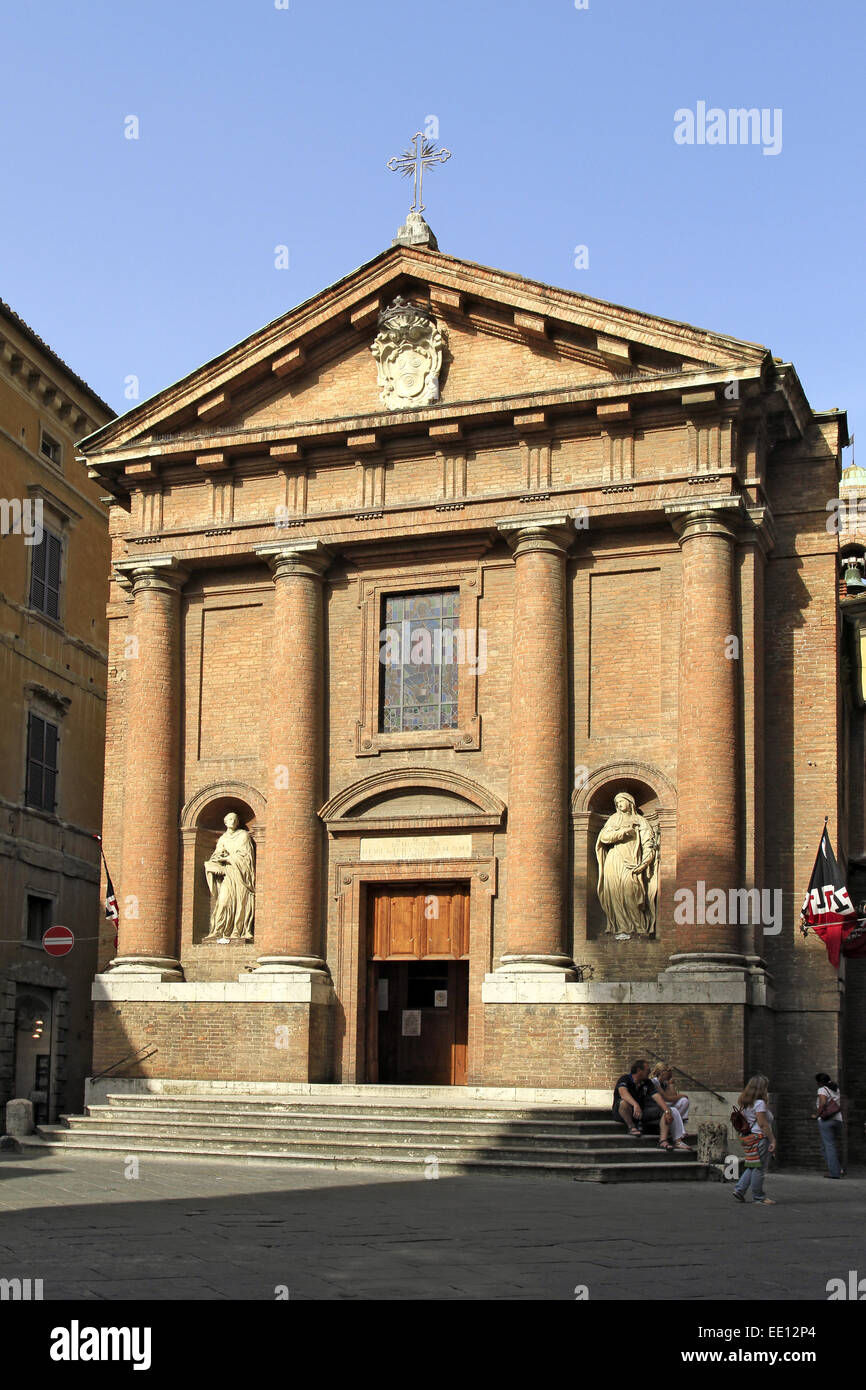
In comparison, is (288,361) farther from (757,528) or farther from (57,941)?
(57,941)

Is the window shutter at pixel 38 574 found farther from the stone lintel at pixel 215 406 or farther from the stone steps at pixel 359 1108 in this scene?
the stone steps at pixel 359 1108

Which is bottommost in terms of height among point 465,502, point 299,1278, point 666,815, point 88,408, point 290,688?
point 299,1278

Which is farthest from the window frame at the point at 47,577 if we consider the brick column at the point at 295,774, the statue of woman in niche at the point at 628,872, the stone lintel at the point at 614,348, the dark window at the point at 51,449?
the statue of woman in niche at the point at 628,872

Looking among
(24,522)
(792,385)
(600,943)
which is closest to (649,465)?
(792,385)

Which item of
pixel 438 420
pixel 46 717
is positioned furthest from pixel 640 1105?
pixel 46 717

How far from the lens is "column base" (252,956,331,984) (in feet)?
89.7

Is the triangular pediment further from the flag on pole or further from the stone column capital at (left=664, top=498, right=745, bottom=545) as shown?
the flag on pole

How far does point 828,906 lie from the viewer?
25.5 m

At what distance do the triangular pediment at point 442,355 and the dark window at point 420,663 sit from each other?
10.6 feet

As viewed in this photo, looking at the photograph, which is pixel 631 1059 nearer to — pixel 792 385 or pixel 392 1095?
pixel 392 1095

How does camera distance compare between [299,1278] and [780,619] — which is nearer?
[299,1278]

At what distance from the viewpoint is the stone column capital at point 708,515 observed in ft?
86.6

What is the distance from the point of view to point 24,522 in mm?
34844
